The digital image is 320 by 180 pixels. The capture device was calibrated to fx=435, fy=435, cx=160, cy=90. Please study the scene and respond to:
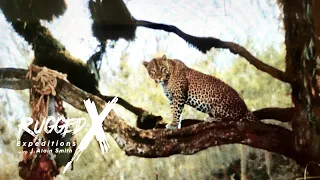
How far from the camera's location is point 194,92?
5.61ft

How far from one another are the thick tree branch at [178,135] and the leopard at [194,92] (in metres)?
0.04

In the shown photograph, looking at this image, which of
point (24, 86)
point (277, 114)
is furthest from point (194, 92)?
point (24, 86)

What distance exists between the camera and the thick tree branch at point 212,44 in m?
1.70

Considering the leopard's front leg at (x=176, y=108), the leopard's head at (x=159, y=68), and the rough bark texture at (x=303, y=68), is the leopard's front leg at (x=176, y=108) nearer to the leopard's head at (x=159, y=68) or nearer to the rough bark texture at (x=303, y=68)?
the leopard's head at (x=159, y=68)

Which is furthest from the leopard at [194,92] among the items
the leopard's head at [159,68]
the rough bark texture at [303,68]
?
the rough bark texture at [303,68]

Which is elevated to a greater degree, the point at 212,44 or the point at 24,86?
the point at 212,44

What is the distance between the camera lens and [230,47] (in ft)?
5.65

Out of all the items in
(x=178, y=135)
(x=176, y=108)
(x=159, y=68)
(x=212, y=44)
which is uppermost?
(x=212, y=44)

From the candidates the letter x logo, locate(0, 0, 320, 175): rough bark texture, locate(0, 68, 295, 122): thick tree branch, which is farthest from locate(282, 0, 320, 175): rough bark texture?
the letter x logo

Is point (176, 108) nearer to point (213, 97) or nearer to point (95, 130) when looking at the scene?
point (213, 97)

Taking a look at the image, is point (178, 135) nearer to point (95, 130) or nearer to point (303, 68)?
point (95, 130)

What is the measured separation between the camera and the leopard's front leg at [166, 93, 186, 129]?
5.55 ft

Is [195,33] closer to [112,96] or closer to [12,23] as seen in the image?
[112,96]

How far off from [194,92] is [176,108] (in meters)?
0.10
